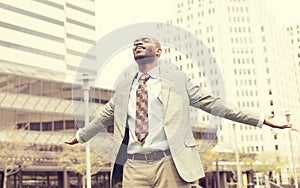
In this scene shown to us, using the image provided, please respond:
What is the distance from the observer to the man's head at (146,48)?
14.8ft

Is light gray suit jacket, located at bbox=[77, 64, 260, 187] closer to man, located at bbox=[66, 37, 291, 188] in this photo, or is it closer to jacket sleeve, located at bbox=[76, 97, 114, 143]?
man, located at bbox=[66, 37, 291, 188]

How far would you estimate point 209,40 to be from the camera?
118 metres

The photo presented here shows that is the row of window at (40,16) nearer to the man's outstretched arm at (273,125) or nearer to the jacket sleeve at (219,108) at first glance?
the jacket sleeve at (219,108)

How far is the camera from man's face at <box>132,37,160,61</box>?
4496 millimetres

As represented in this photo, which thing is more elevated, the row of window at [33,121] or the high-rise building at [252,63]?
the high-rise building at [252,63]

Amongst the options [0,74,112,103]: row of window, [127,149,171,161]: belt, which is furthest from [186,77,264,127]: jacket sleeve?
[0,74,112,103]: row of window

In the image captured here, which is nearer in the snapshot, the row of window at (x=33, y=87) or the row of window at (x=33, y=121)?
the row of window at (x=33, y=121)

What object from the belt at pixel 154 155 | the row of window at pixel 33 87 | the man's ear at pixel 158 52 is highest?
the row of window at pixel 33 87

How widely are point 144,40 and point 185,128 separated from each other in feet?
2.98

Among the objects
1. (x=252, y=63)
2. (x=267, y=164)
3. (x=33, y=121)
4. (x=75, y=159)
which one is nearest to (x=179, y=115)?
(x=75, y=159)

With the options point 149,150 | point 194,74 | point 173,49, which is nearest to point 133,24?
point 173,49

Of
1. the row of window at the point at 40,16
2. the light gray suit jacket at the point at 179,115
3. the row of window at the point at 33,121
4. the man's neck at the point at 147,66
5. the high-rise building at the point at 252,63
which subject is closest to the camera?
the light gray suit jacket at the point at 179,115

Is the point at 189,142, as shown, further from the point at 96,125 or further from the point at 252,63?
the point at 252,63

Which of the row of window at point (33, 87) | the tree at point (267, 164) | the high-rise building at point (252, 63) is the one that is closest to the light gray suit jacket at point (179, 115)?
the row of window at point (33, 87)
